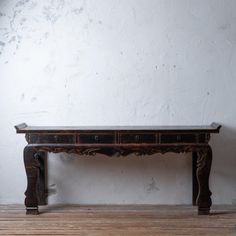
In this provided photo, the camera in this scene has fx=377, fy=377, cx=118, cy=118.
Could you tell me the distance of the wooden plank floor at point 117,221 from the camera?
3059mm

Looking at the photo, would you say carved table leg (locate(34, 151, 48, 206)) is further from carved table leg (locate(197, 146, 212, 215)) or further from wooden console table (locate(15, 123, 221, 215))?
carved table leg (locate(197, 146, 212, 215))

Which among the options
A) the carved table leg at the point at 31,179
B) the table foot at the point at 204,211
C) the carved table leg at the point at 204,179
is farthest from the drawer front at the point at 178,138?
the carved table leg at the point at 31,179

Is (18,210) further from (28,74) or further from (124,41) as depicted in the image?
(124,41)

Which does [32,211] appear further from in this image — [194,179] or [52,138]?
[194,179]

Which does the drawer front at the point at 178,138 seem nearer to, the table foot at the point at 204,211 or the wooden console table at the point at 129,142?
the wooden console table at the point at 129,142

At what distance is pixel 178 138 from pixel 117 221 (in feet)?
2.98

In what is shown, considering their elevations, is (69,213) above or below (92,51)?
below

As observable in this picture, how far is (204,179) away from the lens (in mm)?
3426

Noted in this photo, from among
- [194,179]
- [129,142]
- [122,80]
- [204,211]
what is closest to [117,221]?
[129,142]

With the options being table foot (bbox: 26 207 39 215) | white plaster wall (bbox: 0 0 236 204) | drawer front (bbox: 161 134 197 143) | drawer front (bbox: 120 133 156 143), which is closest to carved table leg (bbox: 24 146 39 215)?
table foot (bbox: 26 207 39 215)

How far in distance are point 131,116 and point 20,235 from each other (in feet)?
5.10

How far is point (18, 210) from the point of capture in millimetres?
3658

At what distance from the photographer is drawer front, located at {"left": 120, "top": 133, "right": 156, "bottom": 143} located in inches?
133

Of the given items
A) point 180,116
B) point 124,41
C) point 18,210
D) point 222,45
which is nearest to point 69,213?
point 18,210
